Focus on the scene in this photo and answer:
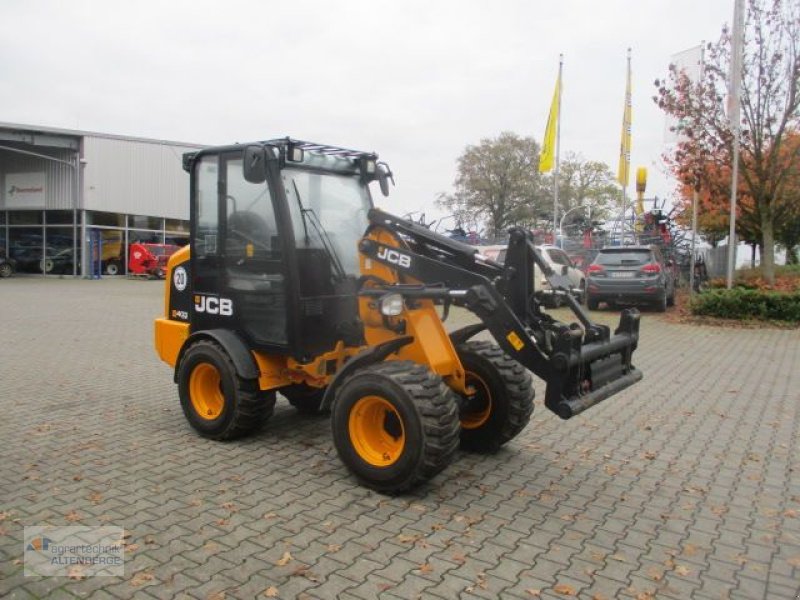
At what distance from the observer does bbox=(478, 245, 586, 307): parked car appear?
4.69 metres

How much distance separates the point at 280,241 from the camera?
502cm

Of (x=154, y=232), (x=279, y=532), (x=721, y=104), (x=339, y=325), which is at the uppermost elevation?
(x=721, y=104)

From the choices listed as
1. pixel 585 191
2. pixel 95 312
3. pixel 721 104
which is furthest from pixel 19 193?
pixel 585 191

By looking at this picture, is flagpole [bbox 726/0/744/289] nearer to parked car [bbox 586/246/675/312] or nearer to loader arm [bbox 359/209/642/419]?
parked car [bbox 586/246/675/312]

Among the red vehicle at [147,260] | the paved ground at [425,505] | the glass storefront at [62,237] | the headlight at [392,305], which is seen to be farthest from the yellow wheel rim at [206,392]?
the glass storefront at [62,237]

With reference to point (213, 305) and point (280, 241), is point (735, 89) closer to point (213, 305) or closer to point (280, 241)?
point (280, 241)

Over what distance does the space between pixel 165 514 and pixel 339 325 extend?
1.85m

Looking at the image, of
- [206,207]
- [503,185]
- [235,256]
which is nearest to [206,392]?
[235,256]

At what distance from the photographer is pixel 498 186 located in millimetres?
49438

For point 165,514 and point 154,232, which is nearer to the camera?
point 165,514

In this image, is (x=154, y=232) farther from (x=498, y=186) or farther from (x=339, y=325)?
(x=339, y=325)

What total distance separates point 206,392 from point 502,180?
45.7 m

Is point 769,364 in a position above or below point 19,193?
below

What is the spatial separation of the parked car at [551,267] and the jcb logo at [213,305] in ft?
7.23
